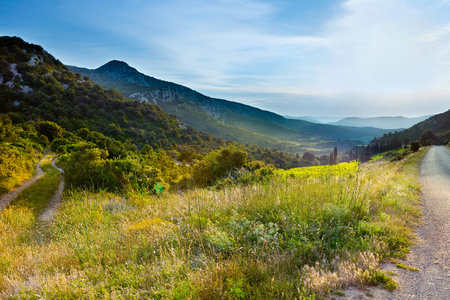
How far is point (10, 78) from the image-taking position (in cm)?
6247

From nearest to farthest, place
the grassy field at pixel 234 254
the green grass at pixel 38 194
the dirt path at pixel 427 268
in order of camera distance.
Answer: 1. the dirt path at pixel 427 268
2. the grassy field at pixel 234 254
3. the green grass at pixel 38 194

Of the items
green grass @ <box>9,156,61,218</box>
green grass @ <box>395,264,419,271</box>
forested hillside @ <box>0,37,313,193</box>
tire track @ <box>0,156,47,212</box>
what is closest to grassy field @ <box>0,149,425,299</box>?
green grass @ <box>395,264,419,271</box>

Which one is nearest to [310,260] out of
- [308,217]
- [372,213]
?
[308,217]

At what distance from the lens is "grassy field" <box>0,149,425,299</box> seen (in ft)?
10.4

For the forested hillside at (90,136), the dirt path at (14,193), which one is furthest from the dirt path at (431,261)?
the dirt path at (14,193)

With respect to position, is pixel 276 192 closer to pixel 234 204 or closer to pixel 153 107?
pixel 234 204

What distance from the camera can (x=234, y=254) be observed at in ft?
13.0

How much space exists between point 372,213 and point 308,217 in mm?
1976

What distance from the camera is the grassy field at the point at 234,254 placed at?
317 cm

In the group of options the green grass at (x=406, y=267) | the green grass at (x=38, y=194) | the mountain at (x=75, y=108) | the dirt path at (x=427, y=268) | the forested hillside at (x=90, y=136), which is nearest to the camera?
the dirt path at (x=427, y=268)

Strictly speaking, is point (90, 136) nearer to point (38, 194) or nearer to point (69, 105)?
point (38, 194)

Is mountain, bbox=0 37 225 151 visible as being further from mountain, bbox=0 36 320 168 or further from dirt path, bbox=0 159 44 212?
dirt path, bbox=0 159 44 212

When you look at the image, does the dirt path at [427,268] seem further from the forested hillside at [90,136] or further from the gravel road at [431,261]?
the forested hillside at [90,136]

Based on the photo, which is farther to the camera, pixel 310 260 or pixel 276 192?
pixel 276 192
